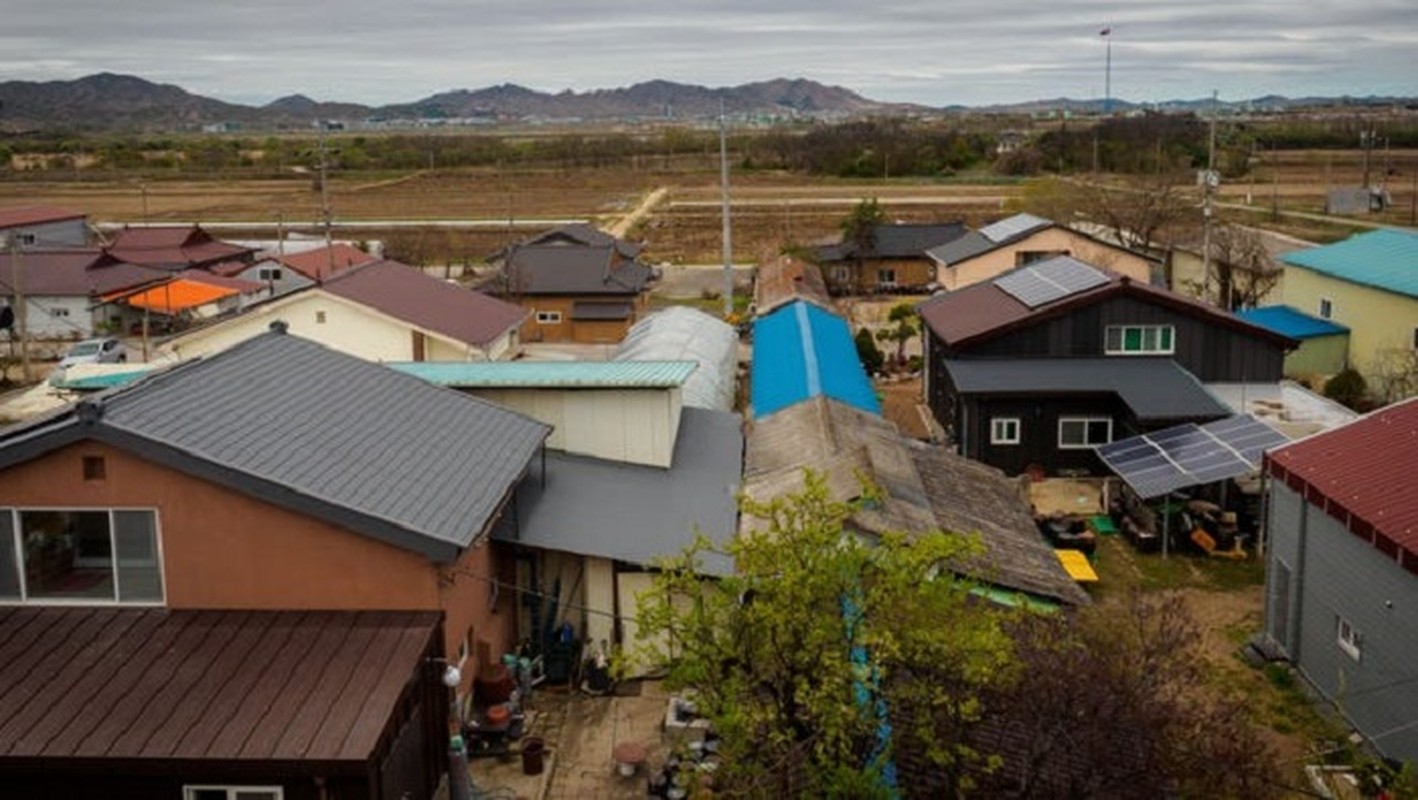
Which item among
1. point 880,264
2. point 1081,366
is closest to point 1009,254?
point 880,264

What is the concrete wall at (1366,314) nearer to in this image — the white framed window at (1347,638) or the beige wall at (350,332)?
the white framed window at (1347,638)

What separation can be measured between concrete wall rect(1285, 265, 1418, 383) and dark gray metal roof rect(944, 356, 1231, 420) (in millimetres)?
8207

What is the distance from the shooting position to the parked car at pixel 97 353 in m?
34.8

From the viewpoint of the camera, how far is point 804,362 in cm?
2770

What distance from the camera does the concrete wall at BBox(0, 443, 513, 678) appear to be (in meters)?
11.7

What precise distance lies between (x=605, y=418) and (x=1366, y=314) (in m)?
23.3

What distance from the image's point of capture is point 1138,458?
22578 millimetres

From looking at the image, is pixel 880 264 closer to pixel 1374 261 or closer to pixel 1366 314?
pixel 1374 261

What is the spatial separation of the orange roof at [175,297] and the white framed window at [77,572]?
29.6 meters

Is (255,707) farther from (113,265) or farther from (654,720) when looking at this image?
(113,265)

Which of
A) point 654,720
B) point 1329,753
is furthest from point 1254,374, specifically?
→ point 654,720

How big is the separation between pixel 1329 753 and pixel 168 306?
3565 cm

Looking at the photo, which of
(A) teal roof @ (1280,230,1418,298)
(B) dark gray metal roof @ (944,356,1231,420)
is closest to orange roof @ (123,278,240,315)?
(B) dark gray metal roof @ (944,356,1231,420)

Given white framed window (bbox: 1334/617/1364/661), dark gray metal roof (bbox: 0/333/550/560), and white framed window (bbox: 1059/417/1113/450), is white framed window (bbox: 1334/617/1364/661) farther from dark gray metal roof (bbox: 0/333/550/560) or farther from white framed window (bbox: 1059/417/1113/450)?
white framed window (bbox: 1059/417/1113/450)
